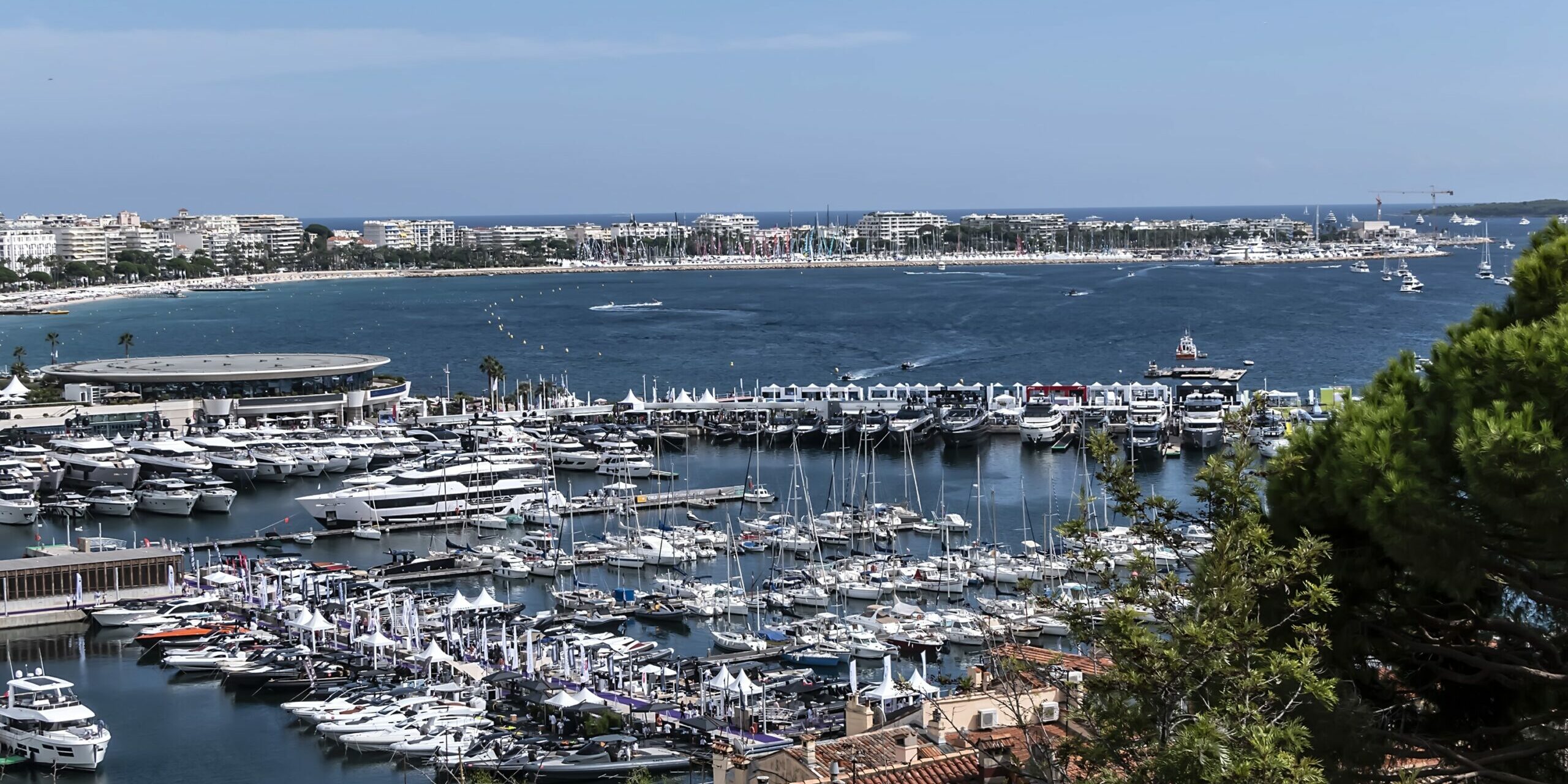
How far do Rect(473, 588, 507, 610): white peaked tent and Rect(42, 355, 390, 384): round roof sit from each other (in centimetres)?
1884

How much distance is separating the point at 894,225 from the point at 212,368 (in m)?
102

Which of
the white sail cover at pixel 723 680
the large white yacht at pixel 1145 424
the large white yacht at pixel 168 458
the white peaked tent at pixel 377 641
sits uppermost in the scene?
the white sail cover at pixel 723 680

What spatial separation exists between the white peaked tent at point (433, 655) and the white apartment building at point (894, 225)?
11683 centimetres

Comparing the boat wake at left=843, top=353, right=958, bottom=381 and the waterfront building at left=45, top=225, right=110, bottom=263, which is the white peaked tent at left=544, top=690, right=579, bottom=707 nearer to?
the boat wake at left=843, top=353, right=958, bottom=381

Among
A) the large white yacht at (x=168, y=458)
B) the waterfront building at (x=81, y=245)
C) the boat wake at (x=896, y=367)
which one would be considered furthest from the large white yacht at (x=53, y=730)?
the waterfront building at (x=81, y=245)

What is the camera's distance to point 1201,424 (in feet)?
116

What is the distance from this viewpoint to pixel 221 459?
104ft

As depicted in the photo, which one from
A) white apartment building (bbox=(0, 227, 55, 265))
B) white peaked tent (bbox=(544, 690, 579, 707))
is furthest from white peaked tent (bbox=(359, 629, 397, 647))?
white apartment building (bbox=(0, 227, 55, 265))

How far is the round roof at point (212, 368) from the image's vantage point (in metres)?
36.6

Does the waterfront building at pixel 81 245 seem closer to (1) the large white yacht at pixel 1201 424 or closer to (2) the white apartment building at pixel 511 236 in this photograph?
(2) the white apartment building at pixel 511 236

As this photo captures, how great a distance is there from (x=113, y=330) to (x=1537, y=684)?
69777 millimetres

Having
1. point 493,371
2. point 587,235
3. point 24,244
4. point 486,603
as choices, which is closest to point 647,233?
point 587,235

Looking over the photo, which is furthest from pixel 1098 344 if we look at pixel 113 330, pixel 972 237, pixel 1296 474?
pixel 972 237

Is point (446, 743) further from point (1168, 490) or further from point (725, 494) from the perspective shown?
point (1168, 490)
